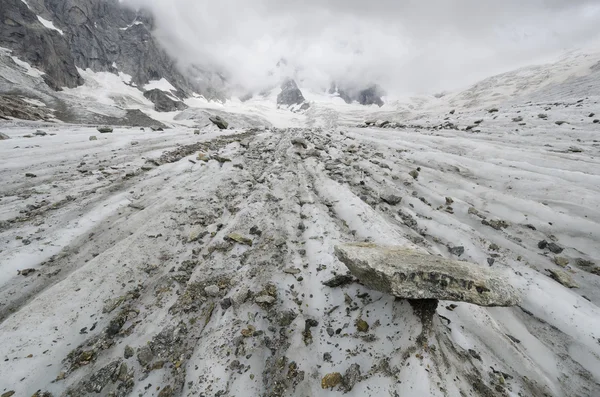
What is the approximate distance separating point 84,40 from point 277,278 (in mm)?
187250

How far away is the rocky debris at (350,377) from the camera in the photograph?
133 inches

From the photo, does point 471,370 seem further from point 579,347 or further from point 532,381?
point 579,347

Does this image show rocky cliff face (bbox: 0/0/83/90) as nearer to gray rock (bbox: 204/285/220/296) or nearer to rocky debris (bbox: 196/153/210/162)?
rocky debris (bbox: 196/153/210/162)

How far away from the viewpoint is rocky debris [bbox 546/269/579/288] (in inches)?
199

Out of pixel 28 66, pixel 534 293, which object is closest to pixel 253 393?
pixel 534 293

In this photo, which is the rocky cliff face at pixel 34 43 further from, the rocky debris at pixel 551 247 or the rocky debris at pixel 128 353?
the rocky debris at pixel 551 247

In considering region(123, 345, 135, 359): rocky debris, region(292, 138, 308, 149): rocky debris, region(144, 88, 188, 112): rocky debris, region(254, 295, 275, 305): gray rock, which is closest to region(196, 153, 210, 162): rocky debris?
region(292, 138, 308, 149): rocky debris

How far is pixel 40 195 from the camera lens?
302 inches

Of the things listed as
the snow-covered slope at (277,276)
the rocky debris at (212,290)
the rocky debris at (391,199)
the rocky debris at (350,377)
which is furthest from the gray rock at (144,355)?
the rocky debris at (391,199)

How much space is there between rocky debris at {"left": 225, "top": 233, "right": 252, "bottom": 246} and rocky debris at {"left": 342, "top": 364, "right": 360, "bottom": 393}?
12.2 ft

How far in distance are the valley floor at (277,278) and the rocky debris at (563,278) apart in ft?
0.11

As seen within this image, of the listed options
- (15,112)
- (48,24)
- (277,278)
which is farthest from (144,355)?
(48,24)

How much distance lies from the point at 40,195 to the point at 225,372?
27.2 feet

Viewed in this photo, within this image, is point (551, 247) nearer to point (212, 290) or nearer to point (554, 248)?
point (554, 248)
